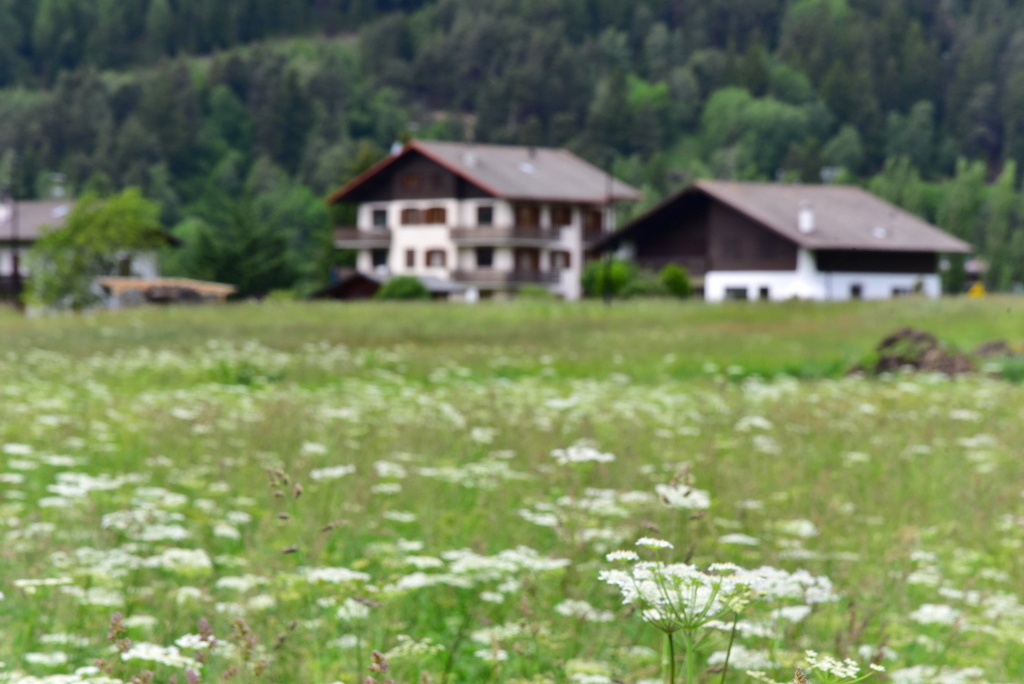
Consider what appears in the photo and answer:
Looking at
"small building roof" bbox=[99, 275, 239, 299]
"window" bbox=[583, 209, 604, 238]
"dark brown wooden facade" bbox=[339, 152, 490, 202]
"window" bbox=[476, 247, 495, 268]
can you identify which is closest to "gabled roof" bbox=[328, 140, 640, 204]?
"dark brown wooden facade" bbox=[339, 152, 490, 202]

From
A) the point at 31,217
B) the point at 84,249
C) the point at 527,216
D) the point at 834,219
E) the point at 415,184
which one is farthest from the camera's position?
the point at 31,217

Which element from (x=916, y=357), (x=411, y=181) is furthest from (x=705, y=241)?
(x=916, y=357)

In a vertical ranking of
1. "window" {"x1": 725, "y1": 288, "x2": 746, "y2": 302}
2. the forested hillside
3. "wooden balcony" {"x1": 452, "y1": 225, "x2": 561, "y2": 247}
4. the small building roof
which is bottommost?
"window" {"x1": 725, "y1": 288, "x2": 746, "y2": 302}

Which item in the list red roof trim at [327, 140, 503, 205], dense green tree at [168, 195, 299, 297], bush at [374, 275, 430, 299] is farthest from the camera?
dense green tree at [168, 195, 299, 297]

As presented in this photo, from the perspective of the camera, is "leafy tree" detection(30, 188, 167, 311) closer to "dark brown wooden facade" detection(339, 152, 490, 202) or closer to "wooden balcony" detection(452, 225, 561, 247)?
"dark brown wooden facade" detection(339, 152, 490, 202)

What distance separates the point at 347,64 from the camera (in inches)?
7835

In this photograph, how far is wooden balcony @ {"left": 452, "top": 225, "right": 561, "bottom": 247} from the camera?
7394cm

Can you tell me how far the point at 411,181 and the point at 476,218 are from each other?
5.45m

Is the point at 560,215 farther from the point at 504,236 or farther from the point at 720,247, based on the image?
the point at 720,247

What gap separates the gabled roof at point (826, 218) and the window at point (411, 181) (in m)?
Answer: 13.7

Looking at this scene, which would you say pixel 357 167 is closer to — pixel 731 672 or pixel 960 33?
pixel 731 672

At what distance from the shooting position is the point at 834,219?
70.1 metres

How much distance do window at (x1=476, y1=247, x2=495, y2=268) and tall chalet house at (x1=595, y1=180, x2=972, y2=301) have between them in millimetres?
8318

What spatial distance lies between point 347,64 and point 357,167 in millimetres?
111092
